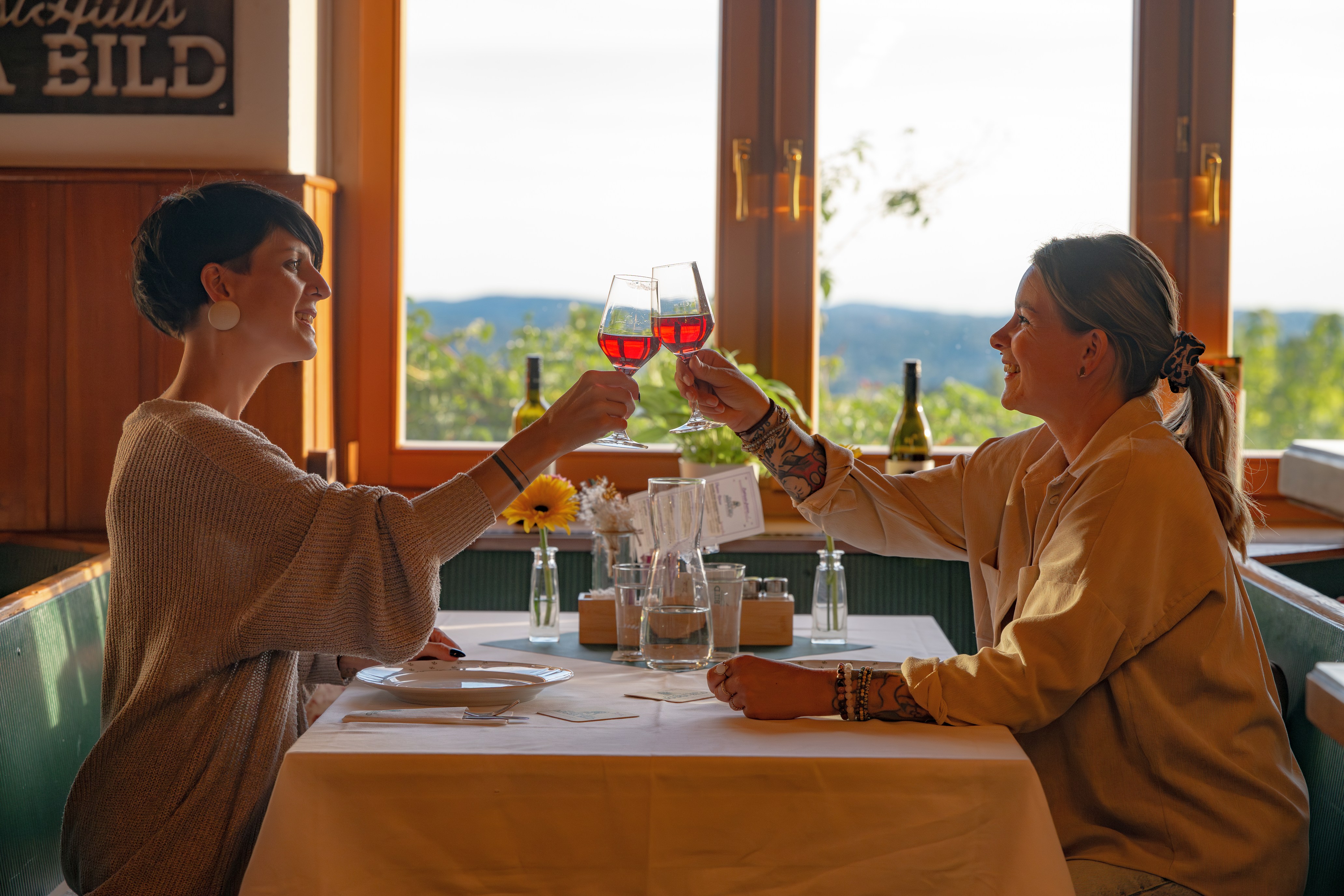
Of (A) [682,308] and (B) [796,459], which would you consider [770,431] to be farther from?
(A) [682,308]

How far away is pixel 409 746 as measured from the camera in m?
1.24

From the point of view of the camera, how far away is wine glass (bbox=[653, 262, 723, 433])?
→ 5.19 ft

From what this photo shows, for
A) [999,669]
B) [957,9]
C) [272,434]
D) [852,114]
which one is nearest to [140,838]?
Answer: [999,669]

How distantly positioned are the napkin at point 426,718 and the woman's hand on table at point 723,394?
0.62 meters

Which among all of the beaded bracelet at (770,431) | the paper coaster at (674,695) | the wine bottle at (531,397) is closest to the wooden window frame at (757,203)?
the wine bottle at (531,397)

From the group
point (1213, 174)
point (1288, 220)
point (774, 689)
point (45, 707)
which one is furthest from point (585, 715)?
point (1288, 220)

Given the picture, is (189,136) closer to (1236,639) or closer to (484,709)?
(484,709)

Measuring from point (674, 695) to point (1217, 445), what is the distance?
73 centimetres

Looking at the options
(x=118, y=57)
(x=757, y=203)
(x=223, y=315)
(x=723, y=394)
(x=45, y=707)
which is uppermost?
(x=118, y=57)

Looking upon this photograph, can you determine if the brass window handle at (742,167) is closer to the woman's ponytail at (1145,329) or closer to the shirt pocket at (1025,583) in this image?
the woman's ponytail at (1145,329)

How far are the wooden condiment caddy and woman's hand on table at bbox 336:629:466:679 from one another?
0.20m

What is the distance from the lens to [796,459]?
1.86 metres

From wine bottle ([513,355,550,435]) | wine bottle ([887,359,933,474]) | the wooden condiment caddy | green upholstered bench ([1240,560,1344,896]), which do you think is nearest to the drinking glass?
the wooden condiment caddy

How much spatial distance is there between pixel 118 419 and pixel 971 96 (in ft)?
7.28
